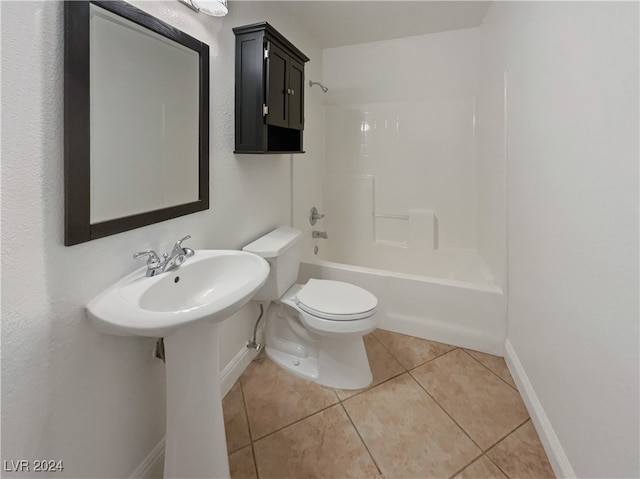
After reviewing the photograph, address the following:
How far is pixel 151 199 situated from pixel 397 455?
1426mm

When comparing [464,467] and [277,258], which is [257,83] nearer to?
[277,258]

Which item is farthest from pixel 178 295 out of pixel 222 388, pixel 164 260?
pixel 222 388

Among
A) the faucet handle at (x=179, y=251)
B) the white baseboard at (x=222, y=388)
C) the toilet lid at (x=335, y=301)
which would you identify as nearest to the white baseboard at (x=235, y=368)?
the white baseboard at (x=222, y=388)

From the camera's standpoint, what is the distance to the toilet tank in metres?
1.69

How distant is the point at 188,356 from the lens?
1033 mm

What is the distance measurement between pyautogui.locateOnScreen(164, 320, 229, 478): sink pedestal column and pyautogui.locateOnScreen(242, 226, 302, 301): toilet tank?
61 centimetres

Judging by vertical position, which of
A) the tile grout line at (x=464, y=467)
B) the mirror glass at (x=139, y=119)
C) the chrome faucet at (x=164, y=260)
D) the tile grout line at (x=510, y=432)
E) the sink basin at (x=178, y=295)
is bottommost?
A: the tile grout line at (x=464, y=467)

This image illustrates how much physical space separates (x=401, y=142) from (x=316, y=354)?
1.99 metres

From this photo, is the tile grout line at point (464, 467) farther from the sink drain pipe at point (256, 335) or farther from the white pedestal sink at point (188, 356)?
the sink drain pipe at point (256, 335)

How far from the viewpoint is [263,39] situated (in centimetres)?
153

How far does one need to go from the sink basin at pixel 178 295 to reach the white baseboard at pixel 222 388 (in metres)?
0.60

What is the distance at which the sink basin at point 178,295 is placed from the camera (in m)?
0.84

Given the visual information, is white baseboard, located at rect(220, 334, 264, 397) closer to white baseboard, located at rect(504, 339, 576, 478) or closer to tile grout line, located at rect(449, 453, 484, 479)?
tile grout line, located at rect(449, 453, 484, 479)

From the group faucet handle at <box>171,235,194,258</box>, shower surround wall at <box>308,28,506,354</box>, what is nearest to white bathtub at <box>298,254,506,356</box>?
shower surround wall at <box>308,28,506,354</box>
